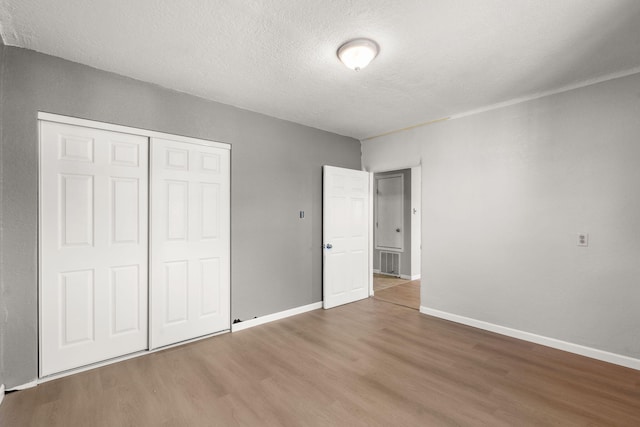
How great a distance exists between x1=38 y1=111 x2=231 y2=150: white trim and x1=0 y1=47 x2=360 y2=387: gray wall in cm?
5

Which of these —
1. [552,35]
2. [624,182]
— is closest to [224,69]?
[552,35]

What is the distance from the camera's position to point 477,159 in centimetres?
367

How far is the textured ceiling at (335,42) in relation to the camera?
6.22 feet

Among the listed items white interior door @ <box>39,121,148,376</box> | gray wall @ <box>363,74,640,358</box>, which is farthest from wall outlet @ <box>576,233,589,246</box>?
white interior door @ <box>39,121,148,376</box>

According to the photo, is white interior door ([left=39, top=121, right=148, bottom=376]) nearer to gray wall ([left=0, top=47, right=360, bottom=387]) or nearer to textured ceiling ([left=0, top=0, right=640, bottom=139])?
gray wall ([left=0, top=47, right=360, bottom=387])

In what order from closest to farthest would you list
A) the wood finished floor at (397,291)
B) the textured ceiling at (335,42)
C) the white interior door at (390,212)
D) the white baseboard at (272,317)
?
the textured ceiling at (335,42)
the white baseboard at (272,317)
the wood finished floor at (397,291)
the white interior door at (390,212)

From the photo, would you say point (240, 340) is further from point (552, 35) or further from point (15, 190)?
point (552, 35)

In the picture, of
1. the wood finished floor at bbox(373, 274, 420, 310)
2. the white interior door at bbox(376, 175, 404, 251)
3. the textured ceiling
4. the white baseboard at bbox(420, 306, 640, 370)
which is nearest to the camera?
the textured ceiling

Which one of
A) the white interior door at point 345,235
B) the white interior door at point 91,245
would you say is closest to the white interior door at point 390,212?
the white interior door at point 345,235

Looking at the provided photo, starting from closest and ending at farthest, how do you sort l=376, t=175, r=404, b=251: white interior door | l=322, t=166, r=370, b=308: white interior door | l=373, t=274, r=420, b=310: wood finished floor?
l=322, t=166, r=370, b=308: white interior door → l=373, t=274, r=420, b=310: wood finished floor → l=376, t=175, r=404, b=251: white interior door

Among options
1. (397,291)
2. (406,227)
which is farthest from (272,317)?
(406,227)

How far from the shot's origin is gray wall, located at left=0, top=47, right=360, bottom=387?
2.31 meters

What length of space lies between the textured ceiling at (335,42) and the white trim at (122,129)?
497mm

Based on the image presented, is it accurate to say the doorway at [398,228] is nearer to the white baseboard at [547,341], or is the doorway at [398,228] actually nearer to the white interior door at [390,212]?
the white interior door at [390,212]
